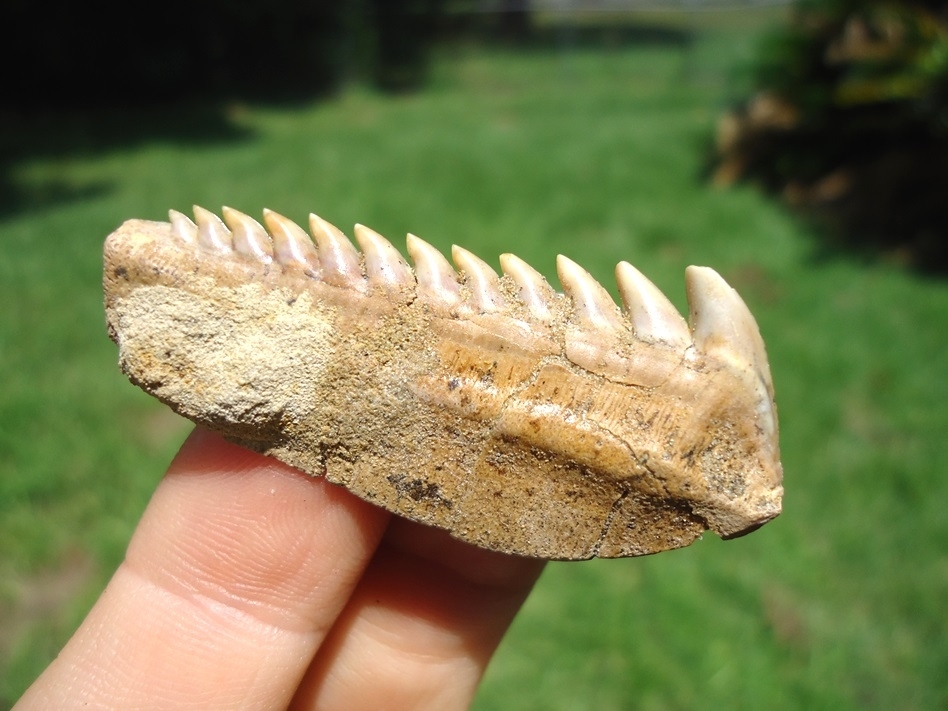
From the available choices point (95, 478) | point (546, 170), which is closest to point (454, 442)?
point (95, 478)

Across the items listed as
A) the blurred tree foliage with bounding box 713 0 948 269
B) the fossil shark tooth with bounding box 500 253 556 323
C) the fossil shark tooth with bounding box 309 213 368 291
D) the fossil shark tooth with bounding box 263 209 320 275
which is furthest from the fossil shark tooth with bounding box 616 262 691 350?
the blurred tree foliage with bounding box 713 0 948 269

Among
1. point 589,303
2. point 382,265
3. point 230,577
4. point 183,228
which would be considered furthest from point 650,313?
point 230,577

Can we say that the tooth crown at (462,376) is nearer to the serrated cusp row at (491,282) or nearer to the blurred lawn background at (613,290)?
the serrated cusp row at (491,282)

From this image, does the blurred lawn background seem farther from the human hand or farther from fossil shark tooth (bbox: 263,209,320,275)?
fossil shark tooth (bbox: 263,209,320,275)

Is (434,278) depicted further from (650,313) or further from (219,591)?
(219,591)

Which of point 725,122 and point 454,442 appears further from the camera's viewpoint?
point 725,122

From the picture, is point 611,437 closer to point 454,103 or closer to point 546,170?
point 546,170
